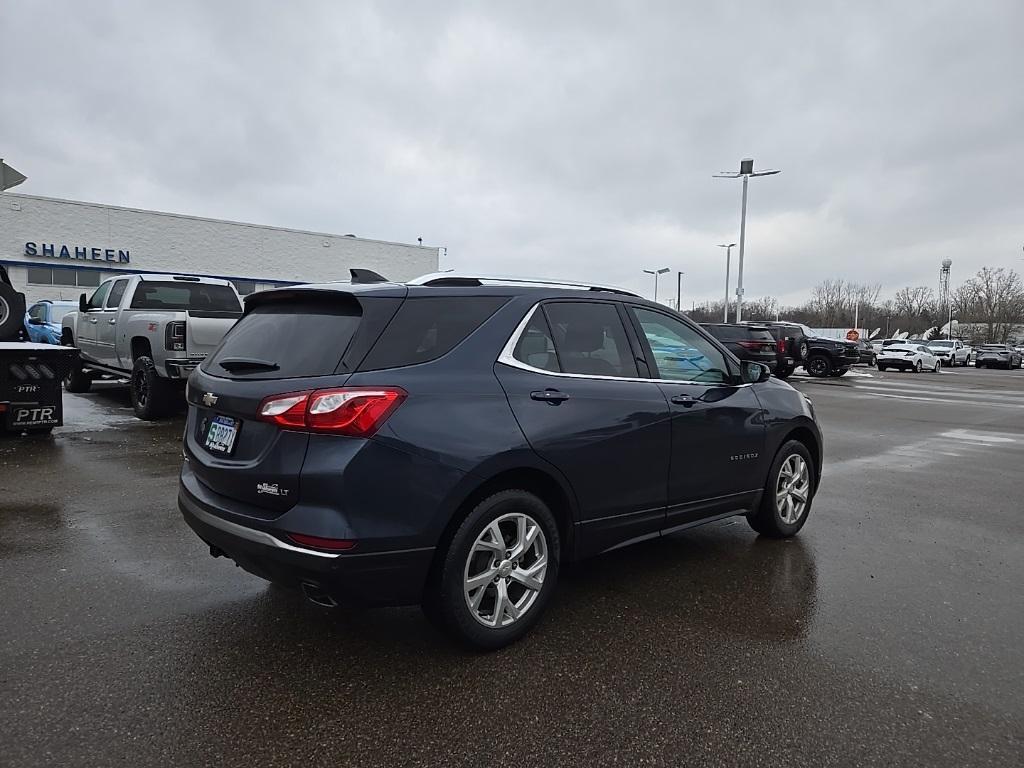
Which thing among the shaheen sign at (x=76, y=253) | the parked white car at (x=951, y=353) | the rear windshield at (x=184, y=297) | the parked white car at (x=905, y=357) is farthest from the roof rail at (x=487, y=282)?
the parked white car at (x=951, y=353)

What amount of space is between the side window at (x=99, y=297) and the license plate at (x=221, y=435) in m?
9.66

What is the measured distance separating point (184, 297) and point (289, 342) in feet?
28.6

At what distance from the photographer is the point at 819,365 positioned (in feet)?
84.1

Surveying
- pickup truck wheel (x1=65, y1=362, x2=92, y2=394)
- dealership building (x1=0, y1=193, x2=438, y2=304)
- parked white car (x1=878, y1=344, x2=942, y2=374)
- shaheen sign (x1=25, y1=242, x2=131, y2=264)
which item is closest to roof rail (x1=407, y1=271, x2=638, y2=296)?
pickup truck wheel (x1=65, y1=362, x2=92, y2=394)

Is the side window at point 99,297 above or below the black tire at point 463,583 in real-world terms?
above

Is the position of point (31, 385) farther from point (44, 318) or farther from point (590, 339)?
point (44, 318)

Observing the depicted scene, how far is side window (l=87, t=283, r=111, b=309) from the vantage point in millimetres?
11398

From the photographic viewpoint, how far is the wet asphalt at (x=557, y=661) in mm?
2490

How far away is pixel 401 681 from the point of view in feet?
9.53

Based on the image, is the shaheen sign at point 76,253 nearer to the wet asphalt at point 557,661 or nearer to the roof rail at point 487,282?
the wet asphalt at point 557,661

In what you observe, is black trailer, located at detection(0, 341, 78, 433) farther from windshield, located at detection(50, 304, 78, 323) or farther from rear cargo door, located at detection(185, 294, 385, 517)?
windshield, located at detection(50, 304, 78, 323)

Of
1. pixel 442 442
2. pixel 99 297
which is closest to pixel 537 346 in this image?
pixel 442 442

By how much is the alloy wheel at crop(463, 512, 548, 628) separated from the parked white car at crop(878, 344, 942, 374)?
3538cm

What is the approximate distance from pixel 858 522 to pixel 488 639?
3765 mm
